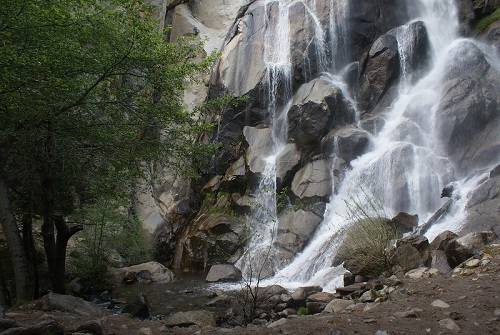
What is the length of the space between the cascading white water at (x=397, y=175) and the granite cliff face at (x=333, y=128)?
6cm

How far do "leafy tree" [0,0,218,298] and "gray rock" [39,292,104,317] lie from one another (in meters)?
→ 0.93

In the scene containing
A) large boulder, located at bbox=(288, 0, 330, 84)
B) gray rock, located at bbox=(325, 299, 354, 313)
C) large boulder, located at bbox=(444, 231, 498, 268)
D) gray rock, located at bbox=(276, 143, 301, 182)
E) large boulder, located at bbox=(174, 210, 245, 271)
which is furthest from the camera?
large boulder, located at bbox=(288, 0, 330, 84)

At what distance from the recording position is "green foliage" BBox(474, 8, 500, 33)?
21.7 meters

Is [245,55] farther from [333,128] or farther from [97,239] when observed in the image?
[97,239]

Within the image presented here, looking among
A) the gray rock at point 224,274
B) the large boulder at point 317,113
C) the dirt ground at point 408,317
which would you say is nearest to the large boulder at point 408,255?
the dirt ground at point 408,317

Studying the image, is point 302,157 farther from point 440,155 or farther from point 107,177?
point 107,177

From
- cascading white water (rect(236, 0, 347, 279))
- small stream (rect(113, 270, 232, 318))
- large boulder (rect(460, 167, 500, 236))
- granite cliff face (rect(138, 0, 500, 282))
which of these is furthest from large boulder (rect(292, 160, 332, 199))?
large boulder (rect(460, 167, 500, 236))

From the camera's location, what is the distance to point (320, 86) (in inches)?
818

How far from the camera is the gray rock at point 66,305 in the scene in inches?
305

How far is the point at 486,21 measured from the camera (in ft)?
72.7

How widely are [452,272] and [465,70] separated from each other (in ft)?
43.5

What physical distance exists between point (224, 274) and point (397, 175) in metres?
7.41

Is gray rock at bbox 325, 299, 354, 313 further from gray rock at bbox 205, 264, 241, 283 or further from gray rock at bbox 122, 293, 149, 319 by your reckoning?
gray rock at bbox 205, 264, 241, 283

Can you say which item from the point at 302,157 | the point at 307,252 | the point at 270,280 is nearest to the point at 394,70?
the point at 302,157
